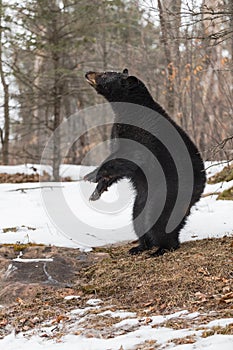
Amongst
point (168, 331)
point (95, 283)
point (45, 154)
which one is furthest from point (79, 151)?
point (168, 331)

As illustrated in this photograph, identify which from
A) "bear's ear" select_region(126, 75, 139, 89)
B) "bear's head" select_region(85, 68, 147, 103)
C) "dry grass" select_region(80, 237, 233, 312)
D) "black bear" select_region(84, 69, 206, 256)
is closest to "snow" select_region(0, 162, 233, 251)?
"black bear" select_region(84, 69, 206, 256)

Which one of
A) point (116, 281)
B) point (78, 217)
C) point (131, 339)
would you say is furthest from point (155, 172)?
point (131, 339)

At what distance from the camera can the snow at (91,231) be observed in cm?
366

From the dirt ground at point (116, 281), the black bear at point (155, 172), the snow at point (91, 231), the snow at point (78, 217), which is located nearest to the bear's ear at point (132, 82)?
the black bear at point (155, 172)

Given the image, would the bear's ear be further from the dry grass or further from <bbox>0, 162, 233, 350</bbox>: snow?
the dry grass

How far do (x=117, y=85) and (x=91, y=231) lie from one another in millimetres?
2213

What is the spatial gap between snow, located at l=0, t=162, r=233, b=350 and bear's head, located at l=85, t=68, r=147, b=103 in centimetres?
185

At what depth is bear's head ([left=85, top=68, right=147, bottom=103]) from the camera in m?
6.51

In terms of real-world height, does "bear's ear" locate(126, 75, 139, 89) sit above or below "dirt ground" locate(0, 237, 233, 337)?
above

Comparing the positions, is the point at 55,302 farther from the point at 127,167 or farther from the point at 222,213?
the point at 222,213

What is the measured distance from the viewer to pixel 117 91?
6.62 m

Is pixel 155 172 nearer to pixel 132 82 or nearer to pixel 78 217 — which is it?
pixel 132 82

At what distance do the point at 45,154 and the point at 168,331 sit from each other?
13778mm

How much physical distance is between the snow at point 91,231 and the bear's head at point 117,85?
6.07ft
